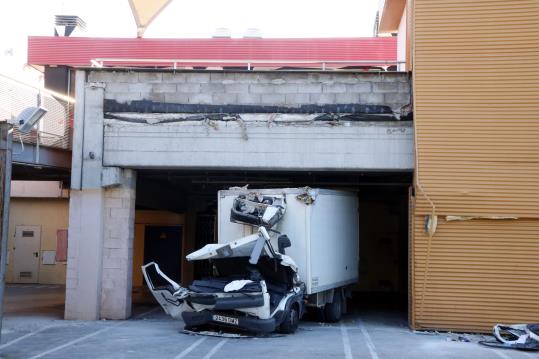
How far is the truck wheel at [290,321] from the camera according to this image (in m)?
13.0

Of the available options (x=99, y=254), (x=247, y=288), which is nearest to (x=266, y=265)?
(x=247, y=288)

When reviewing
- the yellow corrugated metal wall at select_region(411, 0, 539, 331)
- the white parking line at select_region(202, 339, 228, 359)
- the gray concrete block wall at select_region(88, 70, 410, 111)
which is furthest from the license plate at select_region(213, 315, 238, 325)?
the gray concrete block wall at select_region(88, 70, 410, 111)

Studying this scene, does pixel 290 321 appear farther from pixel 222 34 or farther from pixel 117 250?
pixel 222 34

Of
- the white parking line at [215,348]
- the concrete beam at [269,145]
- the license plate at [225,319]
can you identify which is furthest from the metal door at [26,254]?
the white parking line at [215,348]

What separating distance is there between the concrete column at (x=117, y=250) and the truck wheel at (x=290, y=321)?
4.14 meters

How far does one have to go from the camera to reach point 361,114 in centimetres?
1514

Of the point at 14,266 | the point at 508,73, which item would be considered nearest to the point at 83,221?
the point at 508,73

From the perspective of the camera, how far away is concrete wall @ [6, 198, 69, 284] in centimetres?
2602

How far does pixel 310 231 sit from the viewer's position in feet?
45.8

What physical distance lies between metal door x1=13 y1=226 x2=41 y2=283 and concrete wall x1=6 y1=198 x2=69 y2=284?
16 cm

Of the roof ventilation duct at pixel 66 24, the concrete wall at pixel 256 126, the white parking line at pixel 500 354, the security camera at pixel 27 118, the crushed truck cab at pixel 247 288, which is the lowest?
the white parking line at pixel 500 354

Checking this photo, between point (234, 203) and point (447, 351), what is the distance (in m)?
5.16

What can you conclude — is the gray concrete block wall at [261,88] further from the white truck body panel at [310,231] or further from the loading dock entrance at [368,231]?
the loading dock entrance at [368,231]

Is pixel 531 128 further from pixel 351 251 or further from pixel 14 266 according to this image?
pixel 14 266
